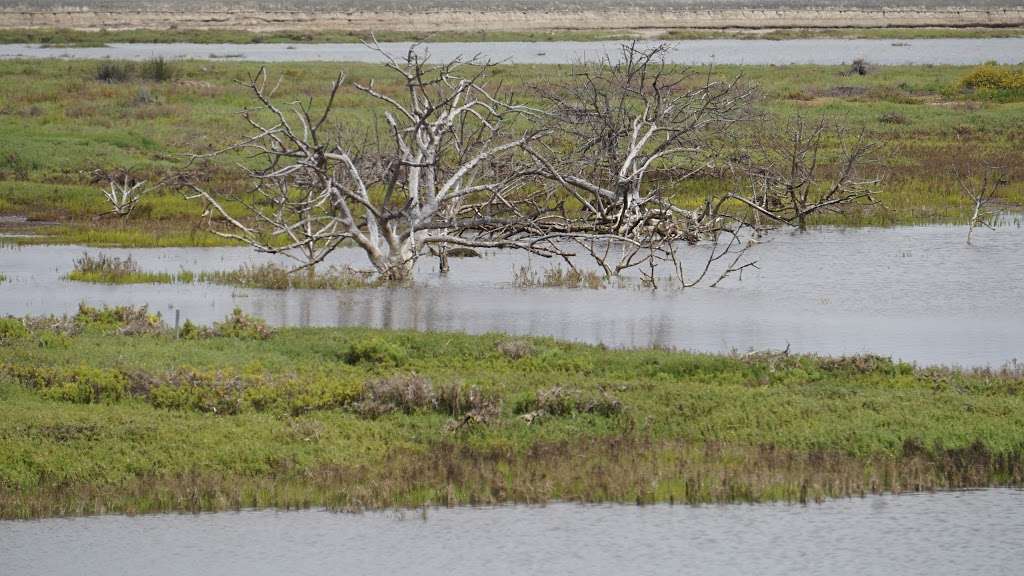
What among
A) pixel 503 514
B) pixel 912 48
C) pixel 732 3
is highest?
pixel 732 3

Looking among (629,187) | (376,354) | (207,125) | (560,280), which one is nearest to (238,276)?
(560,280)

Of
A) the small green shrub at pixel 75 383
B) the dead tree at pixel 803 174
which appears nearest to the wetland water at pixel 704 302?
the dead tree at pixel 803 174

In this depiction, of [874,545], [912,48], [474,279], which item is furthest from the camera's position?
[912,48]

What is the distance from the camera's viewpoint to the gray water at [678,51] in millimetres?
75125

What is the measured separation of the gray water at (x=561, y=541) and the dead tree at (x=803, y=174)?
11.5 metres

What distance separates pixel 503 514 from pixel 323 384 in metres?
3.03

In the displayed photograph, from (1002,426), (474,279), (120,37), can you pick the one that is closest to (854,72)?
(474,279)

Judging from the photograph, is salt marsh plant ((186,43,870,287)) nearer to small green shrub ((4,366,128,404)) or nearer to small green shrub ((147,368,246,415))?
small green shrub ((4,366,128,404))

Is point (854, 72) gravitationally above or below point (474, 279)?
above

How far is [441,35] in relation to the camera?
363 ft

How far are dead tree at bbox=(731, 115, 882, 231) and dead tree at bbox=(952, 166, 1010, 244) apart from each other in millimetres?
1891

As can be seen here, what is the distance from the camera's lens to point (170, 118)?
1672 inches

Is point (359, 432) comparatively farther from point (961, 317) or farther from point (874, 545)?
point (961, 317)

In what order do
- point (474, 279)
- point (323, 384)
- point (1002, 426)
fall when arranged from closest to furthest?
1. point (1002, 426)
2. point (323, 384)
3. point (474, 279)
